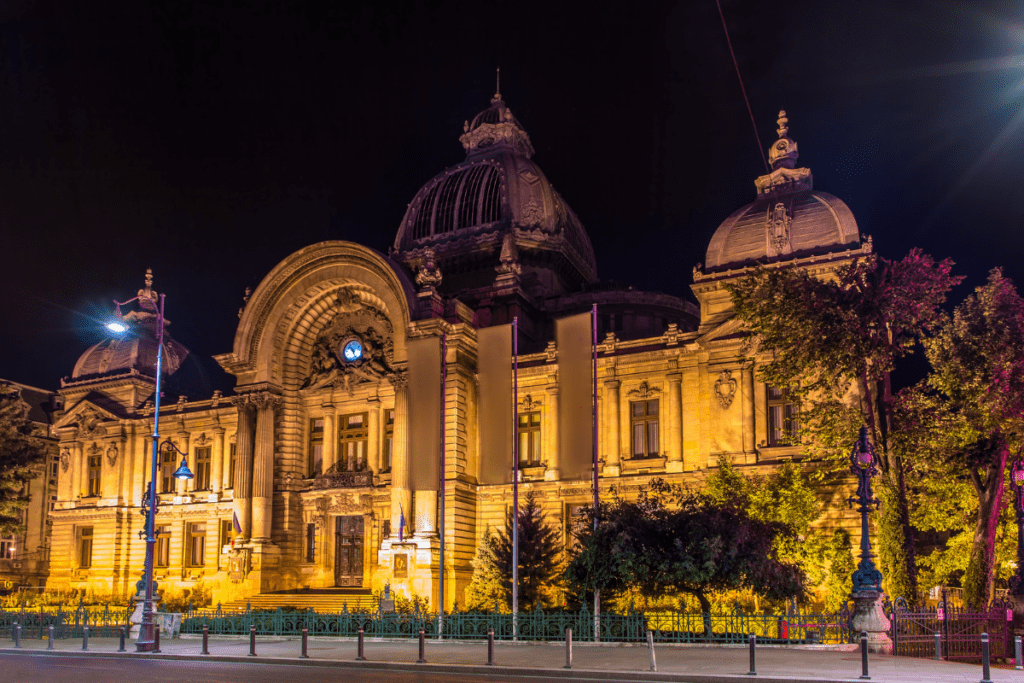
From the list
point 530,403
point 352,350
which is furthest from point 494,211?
point 530,403

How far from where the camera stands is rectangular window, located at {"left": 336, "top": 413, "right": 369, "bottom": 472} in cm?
4512

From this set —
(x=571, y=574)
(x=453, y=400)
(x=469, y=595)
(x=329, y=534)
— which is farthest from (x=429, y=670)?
(x=329, y=534)

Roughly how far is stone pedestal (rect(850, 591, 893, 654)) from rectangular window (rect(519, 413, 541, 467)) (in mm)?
20700

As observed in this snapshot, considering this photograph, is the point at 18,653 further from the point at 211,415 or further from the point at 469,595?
the point at 211,415

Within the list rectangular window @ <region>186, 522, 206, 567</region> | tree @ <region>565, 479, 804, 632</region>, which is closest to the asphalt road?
tree @ <region>565, 479, 804, 632</region>

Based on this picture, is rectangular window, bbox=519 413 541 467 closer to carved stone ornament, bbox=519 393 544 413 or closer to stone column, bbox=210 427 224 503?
carved stone ornament, bbox=519 393 544 413

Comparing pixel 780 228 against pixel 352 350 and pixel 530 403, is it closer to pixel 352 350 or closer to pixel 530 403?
pixel 530 403

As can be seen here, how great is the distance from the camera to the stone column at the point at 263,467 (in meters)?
44.2

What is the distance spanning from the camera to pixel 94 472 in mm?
55719

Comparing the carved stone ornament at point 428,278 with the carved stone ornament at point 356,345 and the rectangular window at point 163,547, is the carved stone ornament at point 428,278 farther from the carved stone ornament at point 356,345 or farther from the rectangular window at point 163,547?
the rectangular window at point 163,547

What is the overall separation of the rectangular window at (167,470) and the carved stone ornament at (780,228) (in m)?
34.8

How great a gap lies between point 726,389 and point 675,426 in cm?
284

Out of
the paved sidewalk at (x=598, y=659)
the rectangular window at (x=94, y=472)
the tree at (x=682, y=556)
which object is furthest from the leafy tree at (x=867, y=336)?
the rectangular window at (x=94, y=472)

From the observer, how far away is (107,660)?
2317 cm
